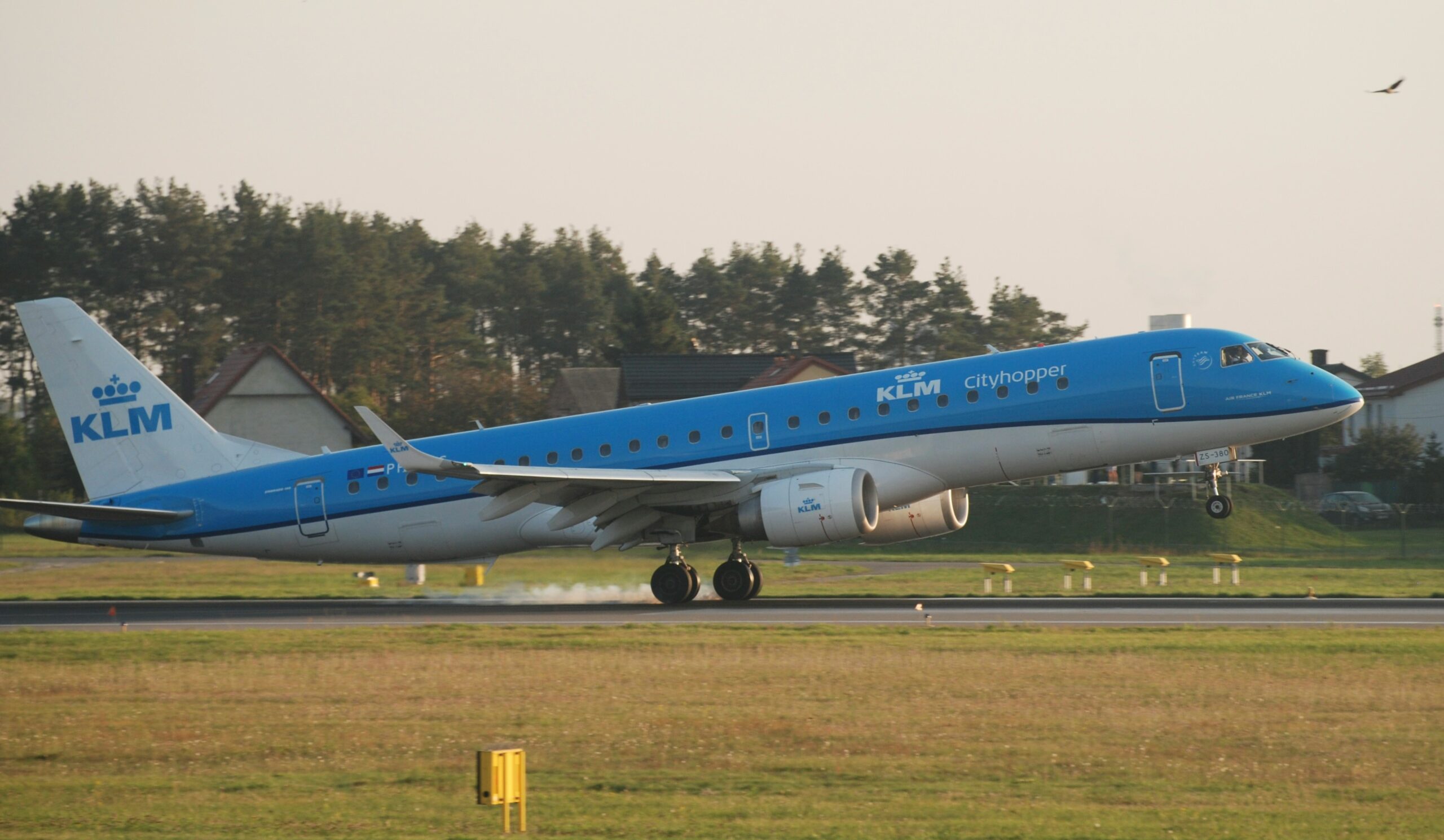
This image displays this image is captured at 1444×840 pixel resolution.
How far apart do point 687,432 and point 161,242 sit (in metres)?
74.6

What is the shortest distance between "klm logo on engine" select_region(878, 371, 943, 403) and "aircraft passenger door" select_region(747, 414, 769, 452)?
218cm

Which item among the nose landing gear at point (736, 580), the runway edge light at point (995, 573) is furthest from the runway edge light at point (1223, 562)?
the nose landing gear at point (736, 580)

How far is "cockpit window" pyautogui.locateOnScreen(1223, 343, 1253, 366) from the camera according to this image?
25.3m

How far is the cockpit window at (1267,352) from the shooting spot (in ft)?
83.1

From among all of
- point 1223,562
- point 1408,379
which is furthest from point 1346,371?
point 1223,562

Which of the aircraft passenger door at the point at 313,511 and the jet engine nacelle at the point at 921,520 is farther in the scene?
the aircraft passenger door at the point at 313,511

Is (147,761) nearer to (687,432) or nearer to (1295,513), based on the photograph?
(687,432)

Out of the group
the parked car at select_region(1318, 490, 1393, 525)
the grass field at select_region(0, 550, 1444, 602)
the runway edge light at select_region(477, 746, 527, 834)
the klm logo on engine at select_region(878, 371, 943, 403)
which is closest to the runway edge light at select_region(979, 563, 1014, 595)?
the grass field at select_region(0, 550, 1444, 602)

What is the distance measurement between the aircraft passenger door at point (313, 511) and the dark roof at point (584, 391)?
181 ft

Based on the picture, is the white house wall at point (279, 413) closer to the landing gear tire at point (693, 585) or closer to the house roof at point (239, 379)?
the house roof at point (239, 379)

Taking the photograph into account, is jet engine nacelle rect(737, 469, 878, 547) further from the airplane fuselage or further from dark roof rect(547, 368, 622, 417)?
dark roof rect(547, 368, 622, 417)

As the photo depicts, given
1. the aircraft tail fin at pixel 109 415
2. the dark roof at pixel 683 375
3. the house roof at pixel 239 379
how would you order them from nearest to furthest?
1. the aircraft tail fin at pixel 109 415
2. the house roof at pixel 239 379
3. the dark roof at pixel 683 375

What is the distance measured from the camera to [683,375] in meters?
78.9

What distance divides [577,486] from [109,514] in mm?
9833
